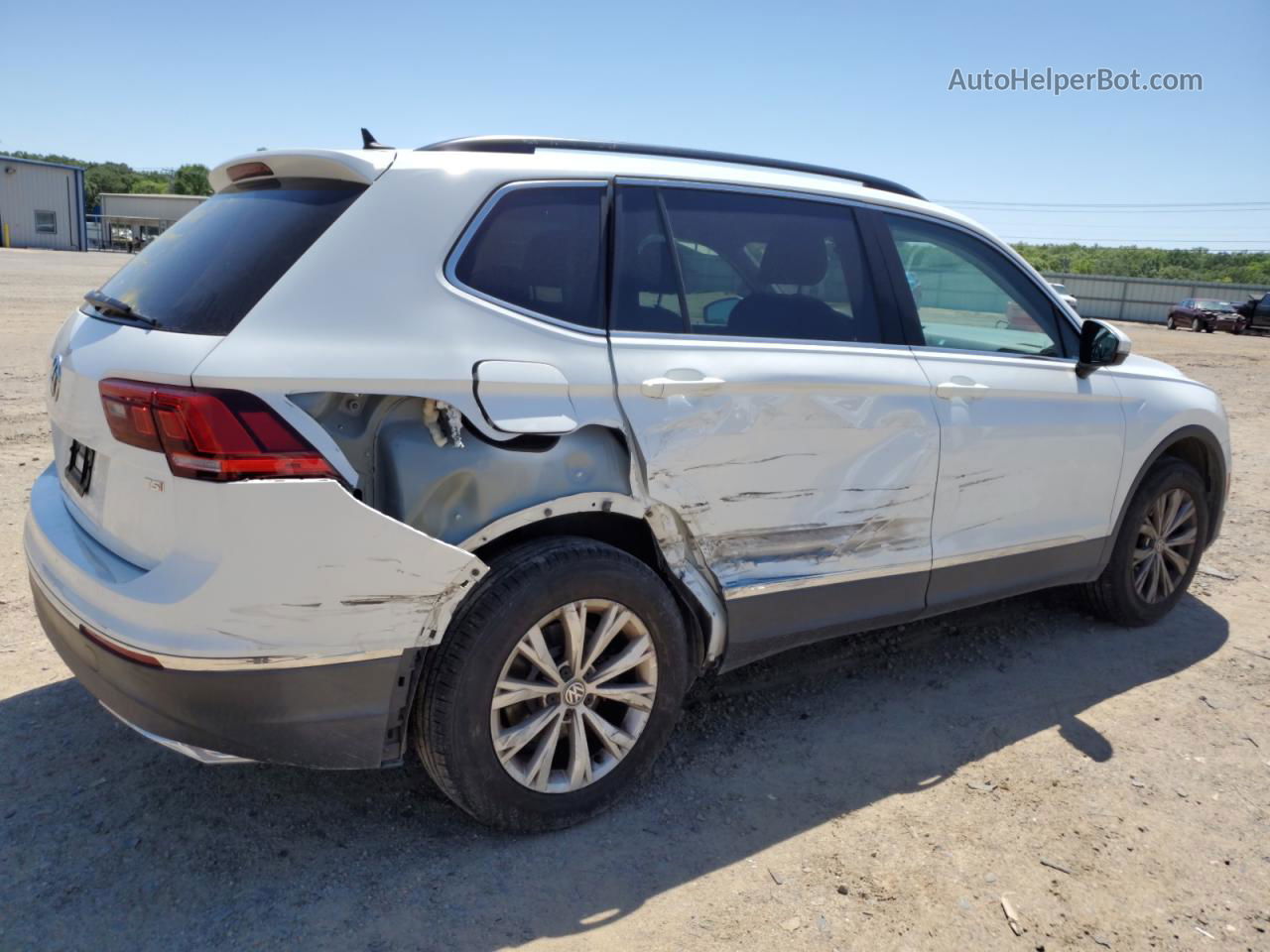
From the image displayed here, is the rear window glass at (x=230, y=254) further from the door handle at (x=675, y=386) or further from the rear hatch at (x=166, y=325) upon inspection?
the door handle at (x=675, y=386)

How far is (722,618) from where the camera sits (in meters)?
3.25

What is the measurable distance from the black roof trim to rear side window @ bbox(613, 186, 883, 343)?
23 centimetres

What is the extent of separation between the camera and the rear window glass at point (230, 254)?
8.34 ft

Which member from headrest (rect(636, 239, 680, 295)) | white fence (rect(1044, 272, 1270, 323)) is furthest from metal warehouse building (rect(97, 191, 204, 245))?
headrest (rect(636, 239, 680, 295))

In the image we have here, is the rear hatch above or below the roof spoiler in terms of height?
below

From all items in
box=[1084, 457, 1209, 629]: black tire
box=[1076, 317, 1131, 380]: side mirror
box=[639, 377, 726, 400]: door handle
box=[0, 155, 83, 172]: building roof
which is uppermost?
box=[0, 155, 83, 172]: building roof

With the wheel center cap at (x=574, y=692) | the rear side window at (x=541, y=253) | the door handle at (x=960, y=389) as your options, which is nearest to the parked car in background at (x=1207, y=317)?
the door handle at (x=960, y=389)

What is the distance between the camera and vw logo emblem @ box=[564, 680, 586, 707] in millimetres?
2891

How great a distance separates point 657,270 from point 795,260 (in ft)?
2.04

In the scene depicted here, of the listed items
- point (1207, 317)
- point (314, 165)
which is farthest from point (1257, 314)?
point (314, 165)

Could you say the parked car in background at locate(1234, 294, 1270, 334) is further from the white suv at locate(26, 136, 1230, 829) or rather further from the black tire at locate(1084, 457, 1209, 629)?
the white suv at locate(26, 136, 1230, 829)

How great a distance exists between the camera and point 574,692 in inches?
114

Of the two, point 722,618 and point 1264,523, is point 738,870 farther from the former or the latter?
point 1264,523

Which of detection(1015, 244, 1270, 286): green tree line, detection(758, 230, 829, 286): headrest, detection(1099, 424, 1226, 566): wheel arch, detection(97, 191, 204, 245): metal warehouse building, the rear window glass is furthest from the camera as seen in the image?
detection(1015, 244, 1270, 286): green tree line
